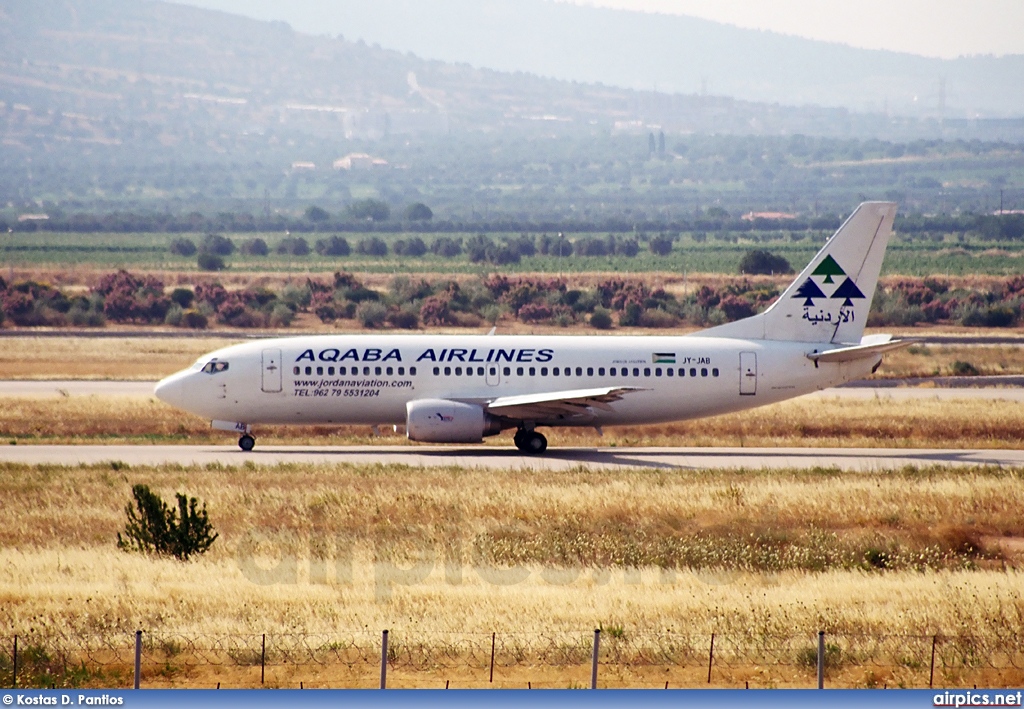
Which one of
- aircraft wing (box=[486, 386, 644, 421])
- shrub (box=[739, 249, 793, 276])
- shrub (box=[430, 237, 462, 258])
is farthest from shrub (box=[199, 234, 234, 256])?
aircraft wing (box=[486, 386, 644, 421])

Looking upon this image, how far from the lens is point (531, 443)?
1633 inches

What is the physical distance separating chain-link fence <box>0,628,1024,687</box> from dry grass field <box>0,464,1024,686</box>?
0.17 ft

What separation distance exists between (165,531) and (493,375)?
16.0 metres

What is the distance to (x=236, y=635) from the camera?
1973 centimetres

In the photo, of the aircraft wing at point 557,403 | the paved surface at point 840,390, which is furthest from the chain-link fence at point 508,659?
A: the paved surface at point 840,390

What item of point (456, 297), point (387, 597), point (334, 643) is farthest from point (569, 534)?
point (456, 297)

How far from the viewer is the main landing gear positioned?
4141 centimetres

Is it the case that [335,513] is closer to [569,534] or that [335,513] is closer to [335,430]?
[569,534]

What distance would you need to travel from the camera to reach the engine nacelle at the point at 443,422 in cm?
3994

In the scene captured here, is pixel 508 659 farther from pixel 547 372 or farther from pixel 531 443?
pixel 547 372

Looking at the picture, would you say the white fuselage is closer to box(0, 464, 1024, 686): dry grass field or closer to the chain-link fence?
box(0, 464, 1024, 686): dry grass field

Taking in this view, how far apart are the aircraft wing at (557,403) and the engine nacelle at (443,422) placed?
65 centimetres

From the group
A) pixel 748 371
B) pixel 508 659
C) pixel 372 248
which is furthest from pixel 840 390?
pixel 372 248

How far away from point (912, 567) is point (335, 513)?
12034 mm
